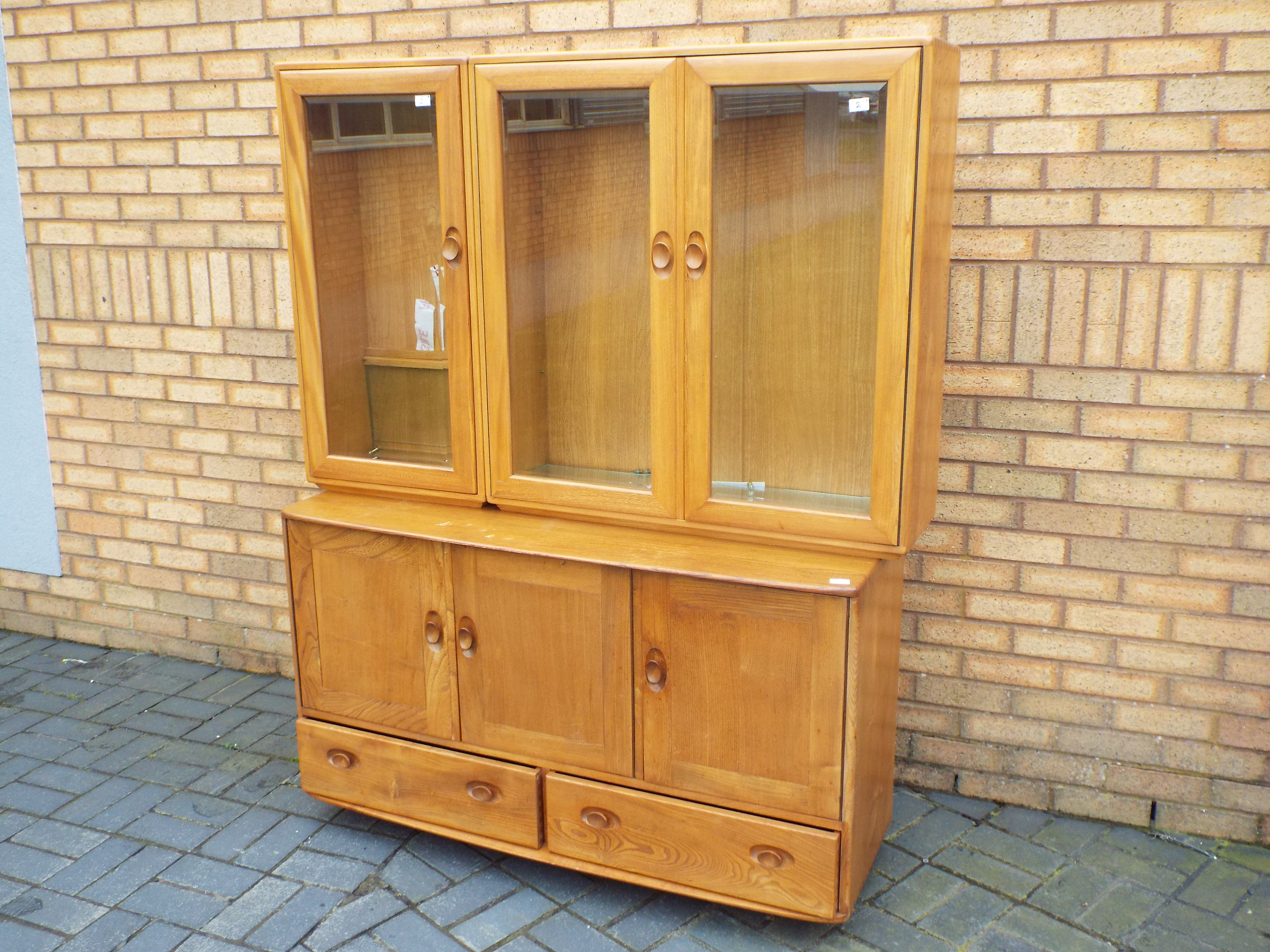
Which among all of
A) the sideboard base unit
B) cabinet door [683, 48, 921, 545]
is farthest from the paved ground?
cabinet door [683, 48, 921, 545]

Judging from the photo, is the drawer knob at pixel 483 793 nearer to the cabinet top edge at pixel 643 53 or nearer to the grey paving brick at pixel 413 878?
the grey paving brick at pixel 413 878

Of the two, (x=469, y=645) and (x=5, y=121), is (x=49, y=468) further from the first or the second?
(x=469, y=645)

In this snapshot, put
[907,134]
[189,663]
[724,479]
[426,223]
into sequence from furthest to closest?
1. [189,663]
2. [426,223]
3. [724,479]
4. [907,134]

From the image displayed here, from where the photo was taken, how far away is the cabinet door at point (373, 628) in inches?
121

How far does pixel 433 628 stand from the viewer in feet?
10.1

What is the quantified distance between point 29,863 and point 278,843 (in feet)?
2.16

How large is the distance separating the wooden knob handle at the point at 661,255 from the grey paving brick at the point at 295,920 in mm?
1803

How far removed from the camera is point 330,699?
3.26 metres

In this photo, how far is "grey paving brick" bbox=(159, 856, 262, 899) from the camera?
3.01 metres

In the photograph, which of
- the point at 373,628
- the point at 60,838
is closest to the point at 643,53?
the point at 373,628

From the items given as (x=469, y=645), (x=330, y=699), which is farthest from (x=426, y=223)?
(x=330, y=699)

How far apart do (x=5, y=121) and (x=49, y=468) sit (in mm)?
1321

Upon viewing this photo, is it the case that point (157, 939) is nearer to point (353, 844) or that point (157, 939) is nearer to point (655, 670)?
point (353, 844)

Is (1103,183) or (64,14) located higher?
(64,14)
